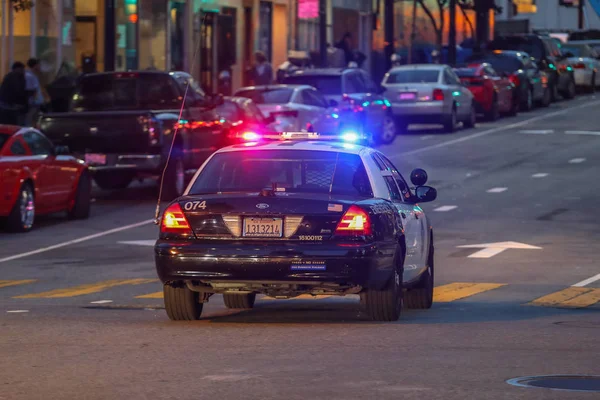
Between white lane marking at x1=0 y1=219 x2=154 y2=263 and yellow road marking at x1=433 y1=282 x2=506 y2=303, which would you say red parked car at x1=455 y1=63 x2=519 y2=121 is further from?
yellow road marking at x1=433 y1=282 x2=506 y2=303

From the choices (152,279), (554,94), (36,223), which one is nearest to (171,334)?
(152,279)

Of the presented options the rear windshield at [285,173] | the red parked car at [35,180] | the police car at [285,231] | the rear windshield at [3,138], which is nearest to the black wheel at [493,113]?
the red parked car at [35,180]

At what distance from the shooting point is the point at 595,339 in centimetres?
1070

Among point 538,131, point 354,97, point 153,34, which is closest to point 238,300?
point 354,97

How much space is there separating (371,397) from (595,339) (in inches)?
119

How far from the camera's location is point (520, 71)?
4588cm

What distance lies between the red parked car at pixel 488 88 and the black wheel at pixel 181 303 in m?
30.7

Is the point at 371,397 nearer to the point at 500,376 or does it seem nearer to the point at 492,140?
the point at 500,376

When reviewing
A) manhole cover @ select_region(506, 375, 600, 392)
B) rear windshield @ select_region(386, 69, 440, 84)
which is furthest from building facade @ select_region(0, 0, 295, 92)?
manhole cover @ select_region(506, 375, 600, 392)

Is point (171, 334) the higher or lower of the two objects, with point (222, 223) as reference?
lower

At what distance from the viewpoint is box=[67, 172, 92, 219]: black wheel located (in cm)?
2225

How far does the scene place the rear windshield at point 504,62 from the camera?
45812mm

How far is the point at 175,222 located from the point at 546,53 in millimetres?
40727

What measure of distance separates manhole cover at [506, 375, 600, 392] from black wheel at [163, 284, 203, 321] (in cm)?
369
